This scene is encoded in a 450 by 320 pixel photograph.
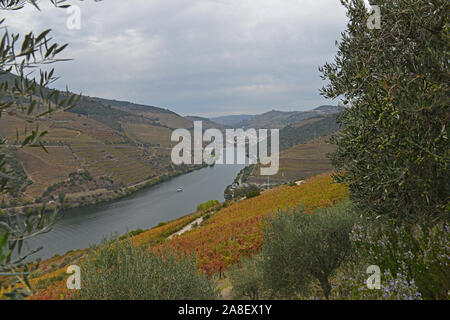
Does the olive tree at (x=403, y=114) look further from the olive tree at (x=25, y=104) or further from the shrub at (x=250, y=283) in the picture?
the olive tree at (x=25, y=104)

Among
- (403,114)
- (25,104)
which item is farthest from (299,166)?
(25,104)

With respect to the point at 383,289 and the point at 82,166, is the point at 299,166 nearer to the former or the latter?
the point at 82,166

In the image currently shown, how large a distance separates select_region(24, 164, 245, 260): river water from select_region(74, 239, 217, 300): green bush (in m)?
35.1

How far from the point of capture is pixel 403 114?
14.2 feet

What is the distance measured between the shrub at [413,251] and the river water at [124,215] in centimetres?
3653

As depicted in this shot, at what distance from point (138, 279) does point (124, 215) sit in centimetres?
6326

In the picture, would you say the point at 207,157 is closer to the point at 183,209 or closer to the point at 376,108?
the point at 183,209

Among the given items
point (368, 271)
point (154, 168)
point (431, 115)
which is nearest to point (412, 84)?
point (431, 115)

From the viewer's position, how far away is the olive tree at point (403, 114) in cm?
410

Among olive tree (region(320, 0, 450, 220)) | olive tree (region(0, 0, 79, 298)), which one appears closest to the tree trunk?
olive tree (region(320, 0, 450, 220))

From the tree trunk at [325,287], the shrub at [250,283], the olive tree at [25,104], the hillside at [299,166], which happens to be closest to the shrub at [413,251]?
the tree trunk at [325,287]

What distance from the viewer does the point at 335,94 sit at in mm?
6348

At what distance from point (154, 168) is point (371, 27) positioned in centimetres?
11555

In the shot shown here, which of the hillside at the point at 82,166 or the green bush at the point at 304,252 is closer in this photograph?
the green bush at the point at 304,252
